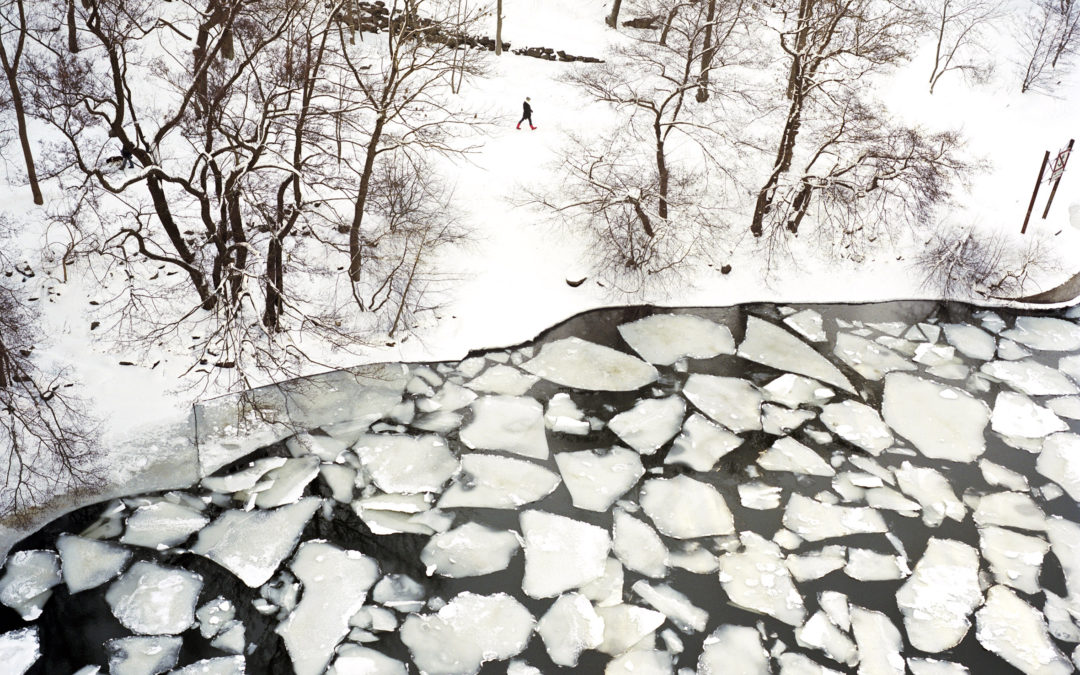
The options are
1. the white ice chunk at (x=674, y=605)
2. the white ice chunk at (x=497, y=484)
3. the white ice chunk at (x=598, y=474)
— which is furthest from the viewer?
the white ice chunk at (x=598, y=474)

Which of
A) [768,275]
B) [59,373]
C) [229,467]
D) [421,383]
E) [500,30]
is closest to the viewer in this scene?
[229,467]

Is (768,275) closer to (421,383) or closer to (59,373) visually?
(421,383)

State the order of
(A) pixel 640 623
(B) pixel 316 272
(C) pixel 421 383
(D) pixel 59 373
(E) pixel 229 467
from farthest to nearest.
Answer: (B) pixel 316 272
(C) pixel 421 383
(D) pixel 59 373
(E) pixel 229 467
(A) pixel 640 623

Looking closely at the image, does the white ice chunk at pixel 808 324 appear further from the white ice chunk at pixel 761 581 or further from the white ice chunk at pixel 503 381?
the white ice chunk at pixel 761 581

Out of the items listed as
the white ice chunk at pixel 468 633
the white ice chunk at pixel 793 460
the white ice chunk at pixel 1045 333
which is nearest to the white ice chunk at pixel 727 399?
the white ice chunk at pixel 793 460

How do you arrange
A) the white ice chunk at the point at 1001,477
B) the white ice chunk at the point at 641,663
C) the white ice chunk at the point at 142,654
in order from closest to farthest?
the white ice chunk at the point at 142,654 < the white ice chunk at the point at 641,663 < the white ice chunk at the point at 1001,477

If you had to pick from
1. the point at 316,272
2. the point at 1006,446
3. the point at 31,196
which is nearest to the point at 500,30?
the point at 316,272

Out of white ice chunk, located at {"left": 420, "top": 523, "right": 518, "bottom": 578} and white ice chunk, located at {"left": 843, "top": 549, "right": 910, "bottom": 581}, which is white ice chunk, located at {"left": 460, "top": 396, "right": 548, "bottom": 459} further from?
white ice chunk, located at {"left": 843, "top": 549, "right": 910, "bottom": 581}
